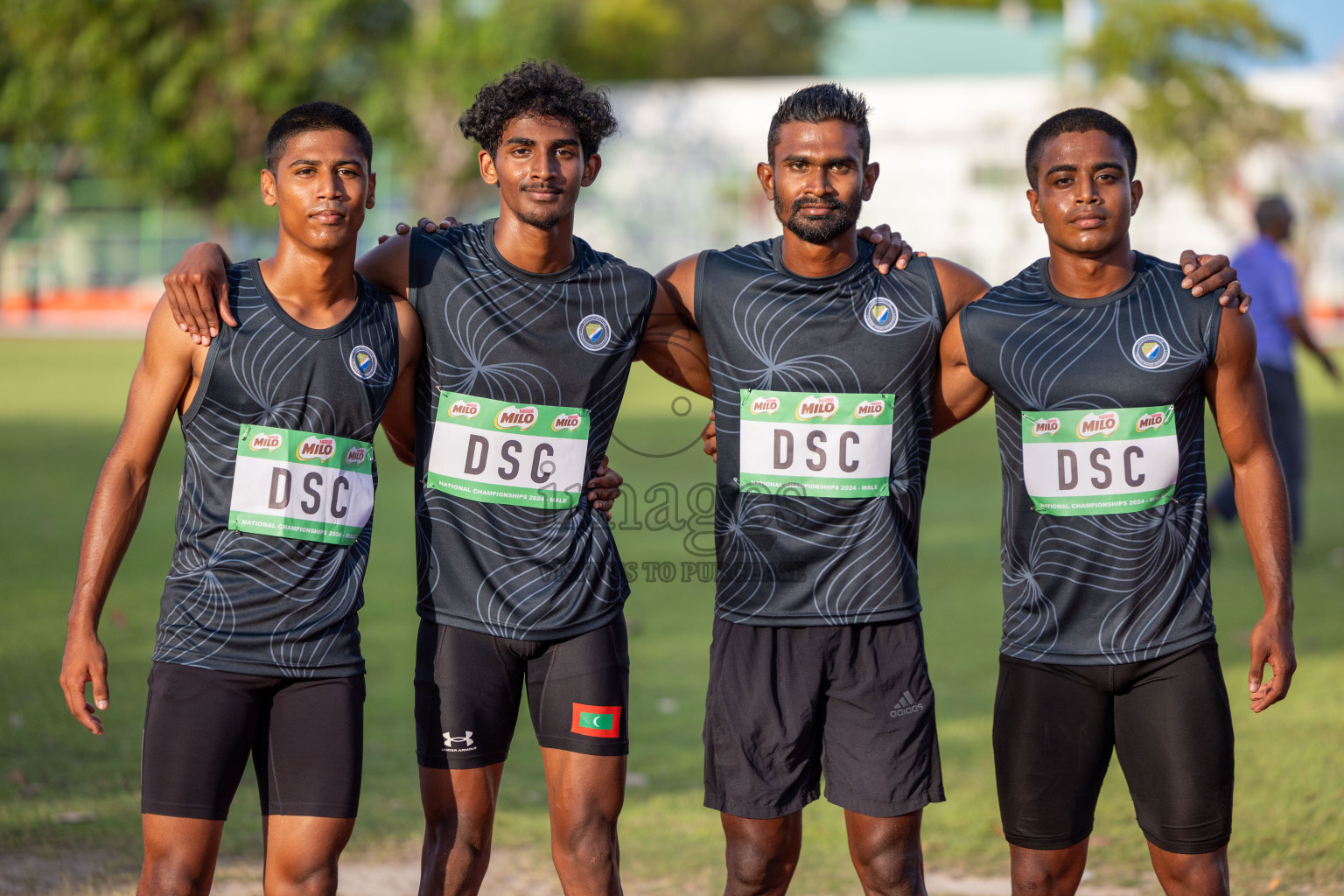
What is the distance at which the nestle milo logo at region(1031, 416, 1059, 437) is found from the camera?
3928 millimetres

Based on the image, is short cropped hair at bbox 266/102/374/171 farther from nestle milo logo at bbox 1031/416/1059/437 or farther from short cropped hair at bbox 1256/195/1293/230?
short cropped hair at bbox 1256/195/1293/230

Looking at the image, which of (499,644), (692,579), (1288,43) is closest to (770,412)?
(499,644)

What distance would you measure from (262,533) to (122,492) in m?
0.40

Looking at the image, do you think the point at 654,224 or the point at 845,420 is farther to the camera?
the point at 654,224

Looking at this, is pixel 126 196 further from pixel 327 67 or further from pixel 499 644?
pixel 499 644

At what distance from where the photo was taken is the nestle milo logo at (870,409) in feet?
13.5

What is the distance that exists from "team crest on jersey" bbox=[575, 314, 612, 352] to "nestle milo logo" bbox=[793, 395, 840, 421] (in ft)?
2.04

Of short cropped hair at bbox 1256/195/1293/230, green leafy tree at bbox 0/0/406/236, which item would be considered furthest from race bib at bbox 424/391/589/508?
green leafy tree at bbox 0/0/406/236

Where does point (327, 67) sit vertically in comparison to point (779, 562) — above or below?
above

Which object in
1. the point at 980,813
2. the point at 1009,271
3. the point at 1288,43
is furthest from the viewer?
the point at 1009,271

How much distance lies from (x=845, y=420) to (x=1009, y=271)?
36.9 metres

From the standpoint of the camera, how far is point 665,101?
42281 mm

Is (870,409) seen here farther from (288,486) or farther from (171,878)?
(171,878)

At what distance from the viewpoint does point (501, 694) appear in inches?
162
